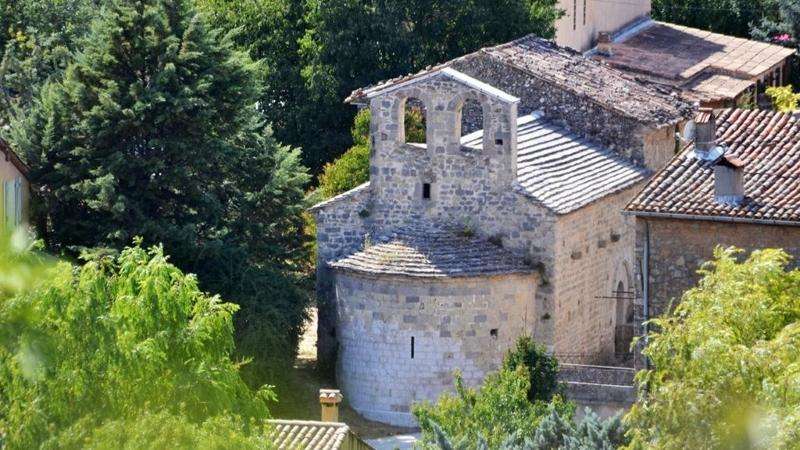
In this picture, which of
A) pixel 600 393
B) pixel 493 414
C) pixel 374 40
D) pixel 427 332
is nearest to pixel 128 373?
pixel 493 414

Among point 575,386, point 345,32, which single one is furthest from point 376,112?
point 345,32

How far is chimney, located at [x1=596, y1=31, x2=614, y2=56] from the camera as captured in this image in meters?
57.9

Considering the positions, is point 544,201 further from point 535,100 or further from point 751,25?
point 751,25

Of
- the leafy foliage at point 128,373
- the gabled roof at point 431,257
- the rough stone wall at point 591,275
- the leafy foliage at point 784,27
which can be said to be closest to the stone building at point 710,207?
the gabled roof at point 431,257

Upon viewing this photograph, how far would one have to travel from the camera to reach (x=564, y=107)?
43.5 m

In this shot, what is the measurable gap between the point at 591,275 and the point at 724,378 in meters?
15.6

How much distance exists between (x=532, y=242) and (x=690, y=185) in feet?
19.9

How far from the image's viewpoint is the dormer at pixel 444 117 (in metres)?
39.4

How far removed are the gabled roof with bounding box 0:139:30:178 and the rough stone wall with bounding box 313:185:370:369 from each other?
5537mm

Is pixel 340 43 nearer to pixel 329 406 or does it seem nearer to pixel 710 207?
pixel 329 406

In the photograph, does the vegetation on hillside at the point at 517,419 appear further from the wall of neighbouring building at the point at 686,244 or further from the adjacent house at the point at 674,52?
the adjacent house at the point at 674,52

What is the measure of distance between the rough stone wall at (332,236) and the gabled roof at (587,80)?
2.76m

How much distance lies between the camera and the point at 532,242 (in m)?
39.5

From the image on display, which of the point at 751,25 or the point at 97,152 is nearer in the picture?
the point at 97,152
